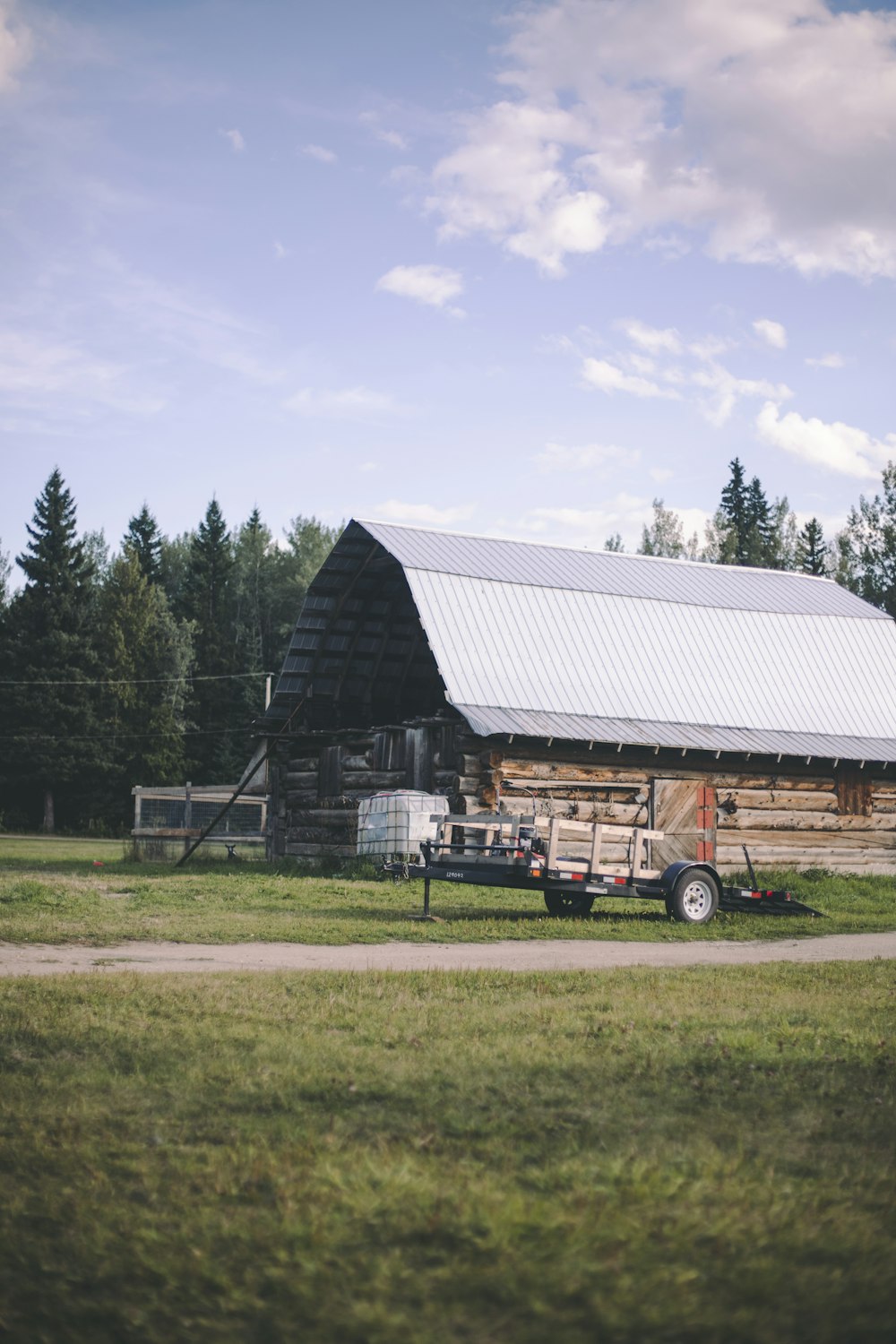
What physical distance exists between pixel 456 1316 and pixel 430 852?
1390 centimetres

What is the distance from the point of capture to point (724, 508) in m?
103

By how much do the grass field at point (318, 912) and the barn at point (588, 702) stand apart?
3.09 meters

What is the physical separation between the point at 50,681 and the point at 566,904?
55.1 m

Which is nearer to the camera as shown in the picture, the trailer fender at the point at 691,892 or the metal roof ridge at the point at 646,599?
the trailer fender at the point at 691,892

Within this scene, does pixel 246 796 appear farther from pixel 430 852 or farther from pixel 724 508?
pixel 724 508

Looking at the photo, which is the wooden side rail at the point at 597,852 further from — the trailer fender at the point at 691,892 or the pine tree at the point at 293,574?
the pine tree at the point at 293,574

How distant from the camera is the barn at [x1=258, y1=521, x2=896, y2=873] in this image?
89.7ft

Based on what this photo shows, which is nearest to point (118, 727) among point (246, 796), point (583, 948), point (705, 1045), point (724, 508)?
point (246, 796)

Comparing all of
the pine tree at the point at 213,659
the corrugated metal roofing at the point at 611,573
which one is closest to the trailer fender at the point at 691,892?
the corrugated metal roofing at the point at 611,573

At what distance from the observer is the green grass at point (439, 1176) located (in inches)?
153

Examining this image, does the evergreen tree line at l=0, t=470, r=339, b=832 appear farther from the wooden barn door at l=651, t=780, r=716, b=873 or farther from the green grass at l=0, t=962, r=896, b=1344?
the green grass at l=0, t=962, r=896, b=1344

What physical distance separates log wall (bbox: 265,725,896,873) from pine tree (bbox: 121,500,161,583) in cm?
6215

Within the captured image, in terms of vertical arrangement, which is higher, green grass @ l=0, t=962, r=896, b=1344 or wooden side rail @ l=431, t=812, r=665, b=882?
wooden side rail @ l=431, t=812, r=665, b=882

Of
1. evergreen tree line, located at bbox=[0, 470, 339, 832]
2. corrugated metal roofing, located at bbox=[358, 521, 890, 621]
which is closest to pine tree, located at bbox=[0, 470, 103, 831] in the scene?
evergreen tree line, located at bbox=[0, 470, 339, 832]
